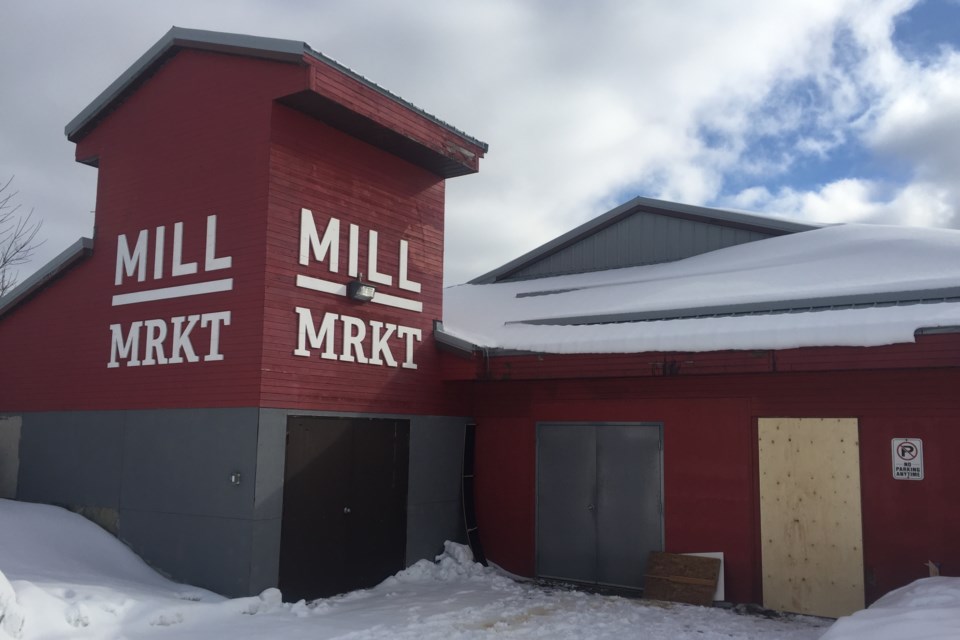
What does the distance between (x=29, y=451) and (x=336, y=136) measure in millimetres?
7501

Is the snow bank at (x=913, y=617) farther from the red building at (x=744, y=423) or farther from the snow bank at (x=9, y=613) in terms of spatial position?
the snow bank at (x=9, y=613)

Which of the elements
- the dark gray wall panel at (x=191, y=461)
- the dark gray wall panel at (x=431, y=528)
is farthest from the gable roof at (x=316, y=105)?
the dark gray wall panel at (x=431, y=528)

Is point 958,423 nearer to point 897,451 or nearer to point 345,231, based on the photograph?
point 897,451

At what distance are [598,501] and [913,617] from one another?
584cm

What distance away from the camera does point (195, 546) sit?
11055 millimetres

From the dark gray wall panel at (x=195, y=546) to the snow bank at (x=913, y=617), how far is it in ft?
23.2

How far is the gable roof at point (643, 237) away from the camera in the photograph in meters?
18.3

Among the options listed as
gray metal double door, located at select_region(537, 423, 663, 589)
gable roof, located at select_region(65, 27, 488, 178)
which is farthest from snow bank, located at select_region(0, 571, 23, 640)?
gray metal double door, located at select_region(537, 423, 663, 589)

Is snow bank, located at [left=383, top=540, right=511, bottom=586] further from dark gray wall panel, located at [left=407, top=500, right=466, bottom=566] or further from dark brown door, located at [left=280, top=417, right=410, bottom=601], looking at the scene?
dark brown door, located at [left=280, top=417, right=410, bottom=601]

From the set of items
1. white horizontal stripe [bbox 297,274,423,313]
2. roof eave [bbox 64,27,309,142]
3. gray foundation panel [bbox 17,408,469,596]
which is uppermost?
roof eave [bbox 64,27,309,142]

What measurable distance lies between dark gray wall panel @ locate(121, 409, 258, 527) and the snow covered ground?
0.99 m

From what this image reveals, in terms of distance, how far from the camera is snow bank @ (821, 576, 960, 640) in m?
6.95

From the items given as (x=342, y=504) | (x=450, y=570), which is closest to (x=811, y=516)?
(x=450, y=570)

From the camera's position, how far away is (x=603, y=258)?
65.2 ft
